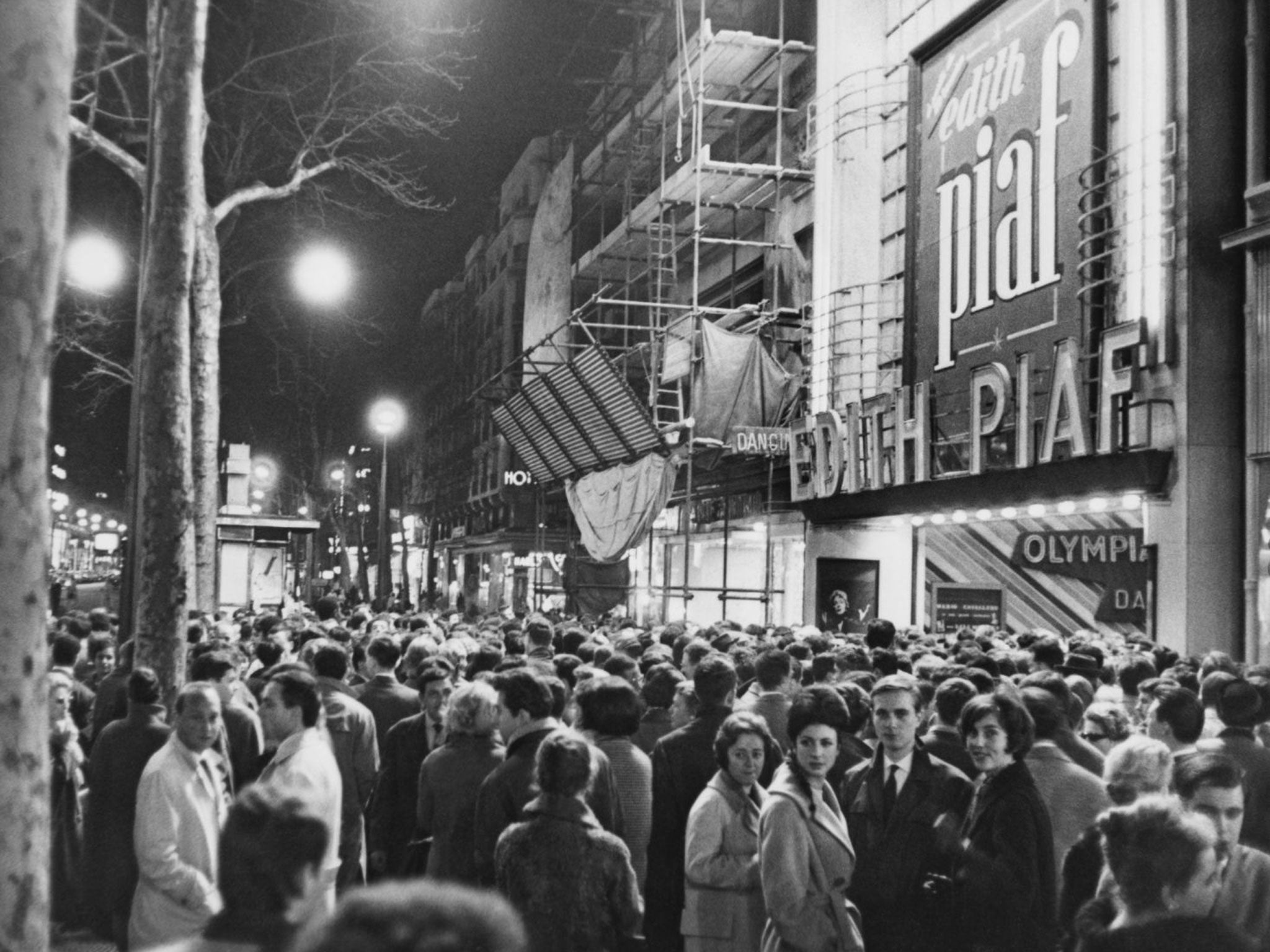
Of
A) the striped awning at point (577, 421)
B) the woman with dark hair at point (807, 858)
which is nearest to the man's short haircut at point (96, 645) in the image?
the woman with dark hair at point (807, 858)

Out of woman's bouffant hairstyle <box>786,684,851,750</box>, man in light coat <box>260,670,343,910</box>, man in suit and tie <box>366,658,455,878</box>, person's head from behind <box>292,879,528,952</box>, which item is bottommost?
man in suit and tie <box>366,658,455,878</box>

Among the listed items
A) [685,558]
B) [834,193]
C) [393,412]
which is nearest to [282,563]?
[393,412]

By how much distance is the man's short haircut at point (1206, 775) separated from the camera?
4.96 meters

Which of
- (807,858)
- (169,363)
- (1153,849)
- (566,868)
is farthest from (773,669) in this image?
(169,363)

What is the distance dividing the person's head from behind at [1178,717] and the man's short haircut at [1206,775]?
175 centimetres

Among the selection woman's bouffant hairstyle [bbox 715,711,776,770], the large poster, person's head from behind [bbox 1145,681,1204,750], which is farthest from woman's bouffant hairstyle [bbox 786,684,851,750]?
the large poster

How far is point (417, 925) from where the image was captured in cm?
210

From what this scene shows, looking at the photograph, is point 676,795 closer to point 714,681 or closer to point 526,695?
point 714,681

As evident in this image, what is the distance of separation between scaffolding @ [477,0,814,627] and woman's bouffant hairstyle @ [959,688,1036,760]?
15.7m

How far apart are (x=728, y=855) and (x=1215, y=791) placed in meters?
1.90

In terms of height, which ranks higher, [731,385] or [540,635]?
[731,385]

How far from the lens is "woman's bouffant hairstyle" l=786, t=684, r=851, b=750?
5750 millimetres

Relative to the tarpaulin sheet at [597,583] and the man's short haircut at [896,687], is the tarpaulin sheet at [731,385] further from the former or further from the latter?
the man's short haircut at [896,687]

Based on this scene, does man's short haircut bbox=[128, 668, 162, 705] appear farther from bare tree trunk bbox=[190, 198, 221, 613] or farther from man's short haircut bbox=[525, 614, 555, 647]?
bare tree trunk bbox=[190, 198, 221, 613]
